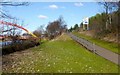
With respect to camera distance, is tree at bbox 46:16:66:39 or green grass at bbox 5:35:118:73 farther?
tree at bbox 46:16:66:39

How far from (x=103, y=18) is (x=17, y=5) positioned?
4977 centimetres

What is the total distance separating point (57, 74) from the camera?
16.6 metres

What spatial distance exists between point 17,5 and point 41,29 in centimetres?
9724

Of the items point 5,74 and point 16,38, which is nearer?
point 5,74

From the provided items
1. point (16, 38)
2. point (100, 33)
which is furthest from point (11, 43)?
point (100, 33)

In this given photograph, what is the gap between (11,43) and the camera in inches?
1745

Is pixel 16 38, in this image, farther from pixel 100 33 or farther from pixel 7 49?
pixel 100 33

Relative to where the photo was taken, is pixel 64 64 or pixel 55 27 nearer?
pixel 64 64

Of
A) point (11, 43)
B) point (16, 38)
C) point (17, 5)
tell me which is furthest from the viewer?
point (16, 38)

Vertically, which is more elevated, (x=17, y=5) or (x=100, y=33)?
(x=17, y=5)

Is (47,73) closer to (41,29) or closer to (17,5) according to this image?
(17,5)

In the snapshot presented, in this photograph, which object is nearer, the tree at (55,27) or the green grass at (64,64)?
the green grass at (64,64)

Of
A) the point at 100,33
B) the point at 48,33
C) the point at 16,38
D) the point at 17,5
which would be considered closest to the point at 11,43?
the point at 16,38

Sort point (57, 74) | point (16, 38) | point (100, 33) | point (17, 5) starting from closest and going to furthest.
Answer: point (57, 74) < point (17, 5) < point (16, 38) < point (100, 33)
